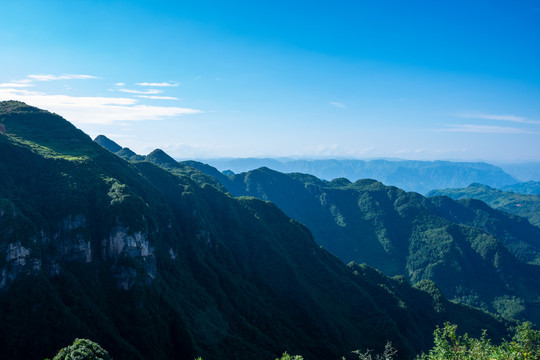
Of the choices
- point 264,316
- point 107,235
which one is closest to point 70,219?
point 107,235

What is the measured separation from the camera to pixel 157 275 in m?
103

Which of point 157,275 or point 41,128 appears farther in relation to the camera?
point 41,128

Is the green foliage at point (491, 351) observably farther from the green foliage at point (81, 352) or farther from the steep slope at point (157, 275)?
the steep slope at point (157, 275)

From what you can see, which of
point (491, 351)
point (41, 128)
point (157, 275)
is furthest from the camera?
point (41, 128)

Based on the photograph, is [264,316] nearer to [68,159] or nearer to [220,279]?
[220,279]

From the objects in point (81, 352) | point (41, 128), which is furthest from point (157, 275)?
point (41, 128)

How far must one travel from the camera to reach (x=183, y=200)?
149250mm

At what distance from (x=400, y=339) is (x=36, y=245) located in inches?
4806

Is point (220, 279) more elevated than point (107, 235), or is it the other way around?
point (107, 235)

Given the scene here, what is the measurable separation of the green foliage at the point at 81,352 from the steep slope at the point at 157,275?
22154 mm

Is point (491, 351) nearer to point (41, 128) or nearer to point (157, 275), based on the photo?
point (157, 275)

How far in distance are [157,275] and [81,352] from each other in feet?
168

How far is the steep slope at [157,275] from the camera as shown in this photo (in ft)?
252

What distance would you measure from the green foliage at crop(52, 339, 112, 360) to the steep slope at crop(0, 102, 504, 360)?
22.2 metres
